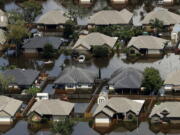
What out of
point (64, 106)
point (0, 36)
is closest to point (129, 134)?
point (64, 106)

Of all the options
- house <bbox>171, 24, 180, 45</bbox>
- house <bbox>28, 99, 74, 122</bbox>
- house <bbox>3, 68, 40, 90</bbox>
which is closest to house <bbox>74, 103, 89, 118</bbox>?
house <bbox>28, 99, 74, 122</bbox>

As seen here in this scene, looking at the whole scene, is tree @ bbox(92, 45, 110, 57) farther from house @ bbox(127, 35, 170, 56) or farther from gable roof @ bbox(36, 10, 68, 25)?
gable roof @ bbox(36, 10, 68, 25)

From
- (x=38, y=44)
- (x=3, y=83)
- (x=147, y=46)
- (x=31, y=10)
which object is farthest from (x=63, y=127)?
(x=31, y=10)

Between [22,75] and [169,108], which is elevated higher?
[22,75]

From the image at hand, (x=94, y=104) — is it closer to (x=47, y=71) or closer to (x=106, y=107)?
(x=106, y=107)

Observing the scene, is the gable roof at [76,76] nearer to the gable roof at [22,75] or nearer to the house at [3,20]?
the gable roof at [22,75]

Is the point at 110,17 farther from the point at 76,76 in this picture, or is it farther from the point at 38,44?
the point at 76,76
